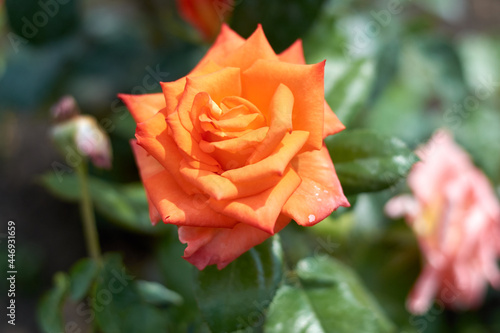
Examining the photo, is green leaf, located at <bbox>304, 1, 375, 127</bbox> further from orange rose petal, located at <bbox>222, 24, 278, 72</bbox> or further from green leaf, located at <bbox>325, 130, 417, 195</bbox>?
orange rose petal, located at <bbox>222, 24, 278, 72</bbox>

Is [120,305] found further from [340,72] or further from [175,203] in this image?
[340,72]

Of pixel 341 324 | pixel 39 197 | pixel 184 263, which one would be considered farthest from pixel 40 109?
pixel 341 324

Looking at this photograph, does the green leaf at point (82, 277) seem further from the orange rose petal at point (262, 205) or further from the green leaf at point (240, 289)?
the orange rose petal at point (262, 205)

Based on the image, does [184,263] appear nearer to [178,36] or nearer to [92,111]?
[178,36]

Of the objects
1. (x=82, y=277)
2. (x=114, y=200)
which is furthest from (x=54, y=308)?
(x=114, y=200)

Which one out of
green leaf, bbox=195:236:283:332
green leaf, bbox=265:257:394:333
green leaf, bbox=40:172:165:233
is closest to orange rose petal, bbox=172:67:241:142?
green leaf, bbox=195:236:283:332

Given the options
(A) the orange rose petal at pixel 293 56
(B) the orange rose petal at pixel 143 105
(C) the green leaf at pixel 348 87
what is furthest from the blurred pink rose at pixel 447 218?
(B) the orange rose petal at pixel 143 105
